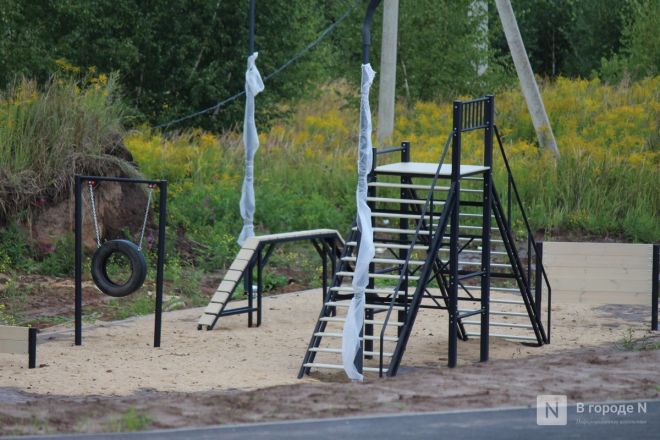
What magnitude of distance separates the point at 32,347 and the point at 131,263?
1582mm

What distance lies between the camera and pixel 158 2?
24156 millimetres

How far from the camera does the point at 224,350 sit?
12.6 m

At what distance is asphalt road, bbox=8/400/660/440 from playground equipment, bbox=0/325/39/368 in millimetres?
3248

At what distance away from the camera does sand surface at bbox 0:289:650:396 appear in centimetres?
1091

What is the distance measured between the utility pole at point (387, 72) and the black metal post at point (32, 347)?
1220cm

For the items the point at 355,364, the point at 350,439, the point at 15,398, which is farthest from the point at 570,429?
the point at 15,398

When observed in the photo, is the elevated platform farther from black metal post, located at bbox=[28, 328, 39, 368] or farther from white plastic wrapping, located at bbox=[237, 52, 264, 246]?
white plastic wrapping, located at bbox=[237, 52, 264, 246]

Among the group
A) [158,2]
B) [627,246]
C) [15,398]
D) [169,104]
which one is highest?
[158,2]

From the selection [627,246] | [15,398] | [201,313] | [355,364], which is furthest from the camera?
[201,313]

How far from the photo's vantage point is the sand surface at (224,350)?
35.8 ft

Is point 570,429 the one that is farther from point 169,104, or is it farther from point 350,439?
point 169,104

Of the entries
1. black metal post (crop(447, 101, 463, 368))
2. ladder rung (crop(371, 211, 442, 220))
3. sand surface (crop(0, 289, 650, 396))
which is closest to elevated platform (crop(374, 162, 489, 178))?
black metal post (crop(447, 101, 463, 368))

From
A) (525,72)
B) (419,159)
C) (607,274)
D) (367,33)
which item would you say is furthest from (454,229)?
(525,72)

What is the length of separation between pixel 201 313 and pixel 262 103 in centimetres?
978
